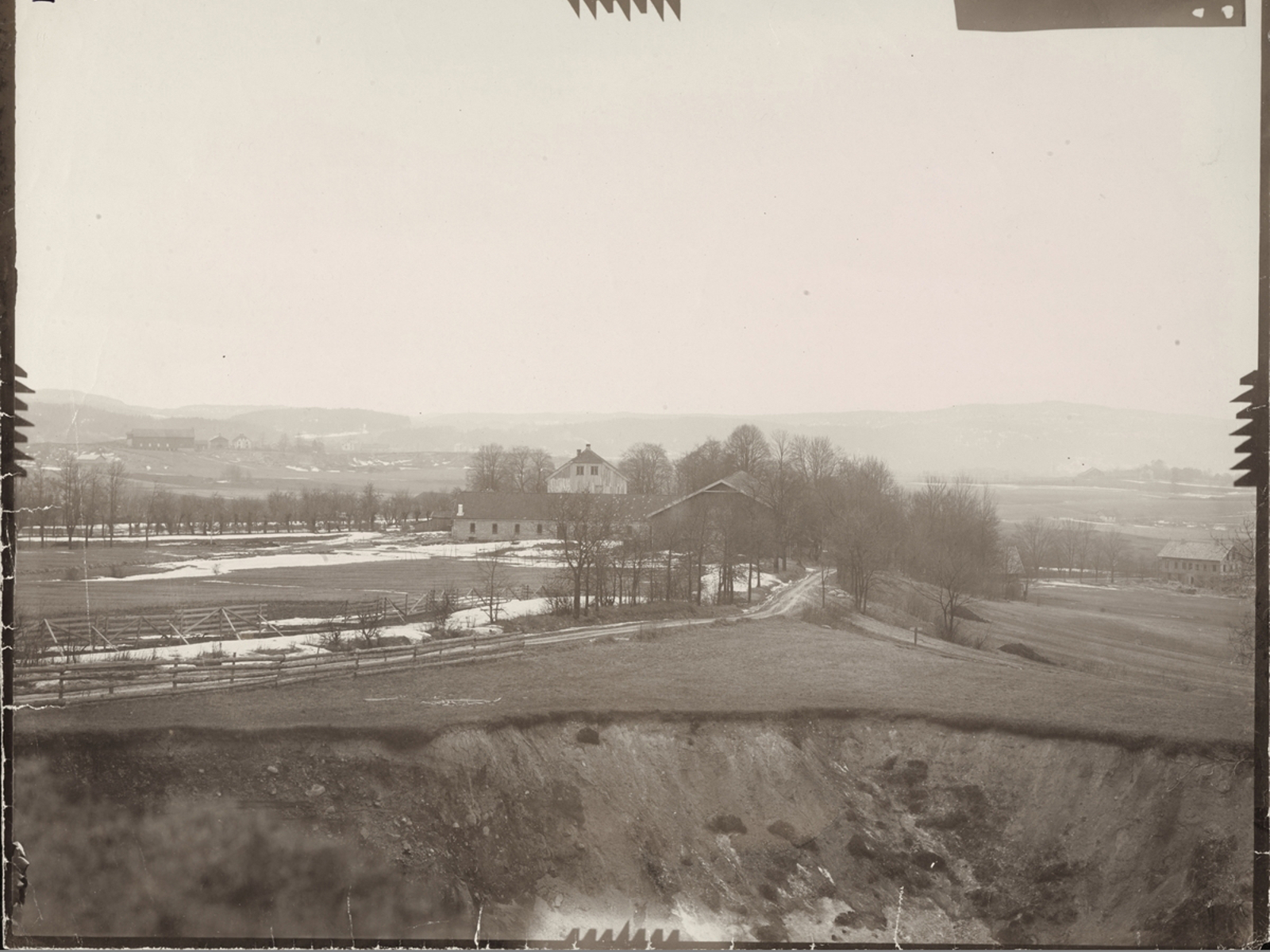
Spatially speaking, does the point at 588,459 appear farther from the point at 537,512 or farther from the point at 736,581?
the point at 736,581

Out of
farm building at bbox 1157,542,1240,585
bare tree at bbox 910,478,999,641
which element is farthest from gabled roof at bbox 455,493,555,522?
farm building at bbox 1157,542,1240,585

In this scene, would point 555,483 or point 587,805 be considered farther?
point 555,483

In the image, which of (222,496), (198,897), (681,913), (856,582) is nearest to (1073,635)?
(856,582)

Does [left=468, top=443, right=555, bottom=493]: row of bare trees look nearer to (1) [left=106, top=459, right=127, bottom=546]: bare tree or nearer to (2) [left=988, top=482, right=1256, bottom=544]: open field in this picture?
(1) [left=106, top=459, right=127, bottom=546]: bare tree

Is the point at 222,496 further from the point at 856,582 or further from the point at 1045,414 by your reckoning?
the point at 1045,414

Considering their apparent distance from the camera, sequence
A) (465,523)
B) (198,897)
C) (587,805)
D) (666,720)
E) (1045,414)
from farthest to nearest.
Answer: (465,523), (1045,414), (666,720), (587,805), (198,897)

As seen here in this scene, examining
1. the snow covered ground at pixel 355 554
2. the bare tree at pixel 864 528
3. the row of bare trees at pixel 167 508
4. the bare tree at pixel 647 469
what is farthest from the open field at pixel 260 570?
the bare tree at pixel 864 528

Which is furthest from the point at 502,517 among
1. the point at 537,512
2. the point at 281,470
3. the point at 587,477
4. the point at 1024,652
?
the point at 1024,652
